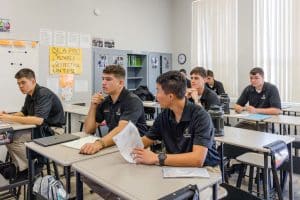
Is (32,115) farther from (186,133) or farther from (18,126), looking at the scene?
(186,133)

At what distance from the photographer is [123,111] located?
7.84ft

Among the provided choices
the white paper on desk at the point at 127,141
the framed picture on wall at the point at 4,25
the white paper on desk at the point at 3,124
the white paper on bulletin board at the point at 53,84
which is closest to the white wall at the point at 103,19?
the framed picture on wall at the point at 4,25

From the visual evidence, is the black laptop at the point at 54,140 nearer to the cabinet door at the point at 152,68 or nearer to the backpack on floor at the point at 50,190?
the backpack on floor at the point at 50,190

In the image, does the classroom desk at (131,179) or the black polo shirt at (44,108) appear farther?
the black polo shirt at (44,108)

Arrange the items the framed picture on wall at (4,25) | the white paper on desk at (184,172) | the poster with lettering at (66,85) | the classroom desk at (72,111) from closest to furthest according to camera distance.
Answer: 1. the white paper on desk at (184,172)
2. the classroom desk at (72,111)
3. the framed picture on wall at (4,25)
4. the poster with lettering at (66,85)

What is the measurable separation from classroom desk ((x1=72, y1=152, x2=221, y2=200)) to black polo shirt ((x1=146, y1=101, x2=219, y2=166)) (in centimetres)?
22

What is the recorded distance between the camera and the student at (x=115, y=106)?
2357 millimetres

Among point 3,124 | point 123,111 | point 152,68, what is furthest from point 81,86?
point 123,111

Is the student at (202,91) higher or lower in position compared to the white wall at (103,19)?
lower

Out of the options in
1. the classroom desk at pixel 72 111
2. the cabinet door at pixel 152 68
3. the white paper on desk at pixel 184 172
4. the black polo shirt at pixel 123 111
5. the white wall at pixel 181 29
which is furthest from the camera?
the white wall at pixel 181 29

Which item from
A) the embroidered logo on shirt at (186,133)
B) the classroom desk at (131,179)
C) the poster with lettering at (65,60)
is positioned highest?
the poster with lettering at (65,60)

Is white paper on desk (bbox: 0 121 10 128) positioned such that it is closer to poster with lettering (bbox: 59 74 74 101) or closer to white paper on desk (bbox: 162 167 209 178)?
white paper on desk (bbox: 162 167 209 178)

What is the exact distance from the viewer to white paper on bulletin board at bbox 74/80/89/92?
5508mm

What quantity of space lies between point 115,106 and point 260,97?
247 centimetres
